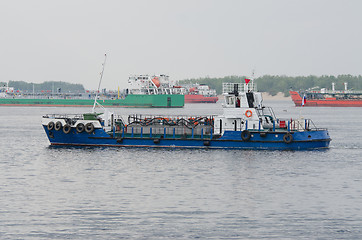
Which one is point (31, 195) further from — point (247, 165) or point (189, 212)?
point (247, 165)

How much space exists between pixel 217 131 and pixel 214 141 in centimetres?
118

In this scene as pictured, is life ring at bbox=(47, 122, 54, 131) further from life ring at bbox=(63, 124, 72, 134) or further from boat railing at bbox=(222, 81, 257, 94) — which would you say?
boat railing at bbox=(222, 81, 257, 94)

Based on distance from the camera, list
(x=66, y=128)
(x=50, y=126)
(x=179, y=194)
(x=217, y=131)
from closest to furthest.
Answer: (x=179, y=194) < (x=217, y=131) < (x=66, y=128) < (x=50, y=126)

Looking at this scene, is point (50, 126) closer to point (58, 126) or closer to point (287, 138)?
point (58, 126)

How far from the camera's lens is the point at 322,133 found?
51812 mm

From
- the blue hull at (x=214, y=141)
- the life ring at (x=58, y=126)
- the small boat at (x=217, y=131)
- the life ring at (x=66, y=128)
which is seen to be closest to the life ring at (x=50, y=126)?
the small boat at (x=217, y=131)

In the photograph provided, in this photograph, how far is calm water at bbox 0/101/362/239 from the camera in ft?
85.5

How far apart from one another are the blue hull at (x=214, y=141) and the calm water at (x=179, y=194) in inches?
31.7

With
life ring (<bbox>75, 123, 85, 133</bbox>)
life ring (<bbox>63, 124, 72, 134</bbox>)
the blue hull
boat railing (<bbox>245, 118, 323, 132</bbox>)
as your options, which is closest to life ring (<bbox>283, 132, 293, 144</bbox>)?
the blue hull

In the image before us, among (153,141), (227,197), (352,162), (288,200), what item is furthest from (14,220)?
(352,162)

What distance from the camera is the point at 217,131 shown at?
52219 mm

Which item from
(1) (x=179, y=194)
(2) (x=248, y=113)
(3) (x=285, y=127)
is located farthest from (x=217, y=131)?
(1) (x=179, y=194)

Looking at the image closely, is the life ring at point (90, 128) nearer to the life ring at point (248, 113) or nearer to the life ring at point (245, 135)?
the life ring at point (245, 135)

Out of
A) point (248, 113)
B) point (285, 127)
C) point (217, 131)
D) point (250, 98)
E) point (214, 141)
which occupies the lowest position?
point (214, 141)
